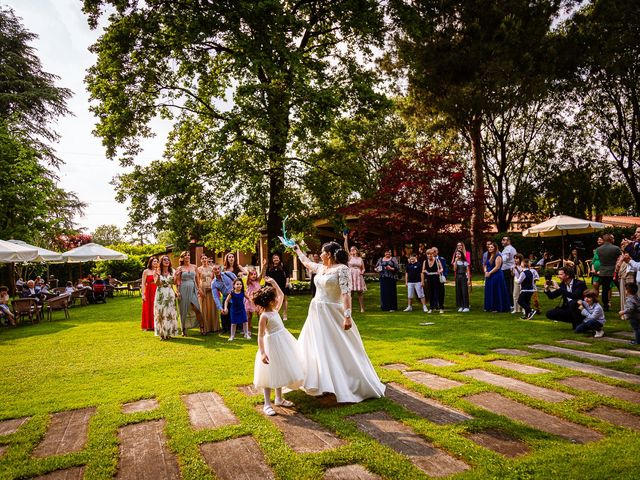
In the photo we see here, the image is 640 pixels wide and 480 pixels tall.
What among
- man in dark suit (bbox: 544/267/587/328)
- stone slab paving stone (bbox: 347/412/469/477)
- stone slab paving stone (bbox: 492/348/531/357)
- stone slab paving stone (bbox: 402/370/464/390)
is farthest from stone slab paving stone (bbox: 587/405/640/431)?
man in dark suit (bbox: 544/267/587/328)

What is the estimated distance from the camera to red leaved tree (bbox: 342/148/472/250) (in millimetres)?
16500

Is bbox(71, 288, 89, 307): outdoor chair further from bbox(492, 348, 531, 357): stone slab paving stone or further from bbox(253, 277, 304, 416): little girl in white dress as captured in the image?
bbox(492, 348, 531, 357): stone slab paving stone

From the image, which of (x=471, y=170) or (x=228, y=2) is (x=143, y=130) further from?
(x=471, y=170)

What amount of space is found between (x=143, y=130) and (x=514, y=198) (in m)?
25.8

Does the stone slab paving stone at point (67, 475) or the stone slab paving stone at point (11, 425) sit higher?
the stone slab paving stone at point (67, 475)

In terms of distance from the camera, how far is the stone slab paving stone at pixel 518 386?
190 inches

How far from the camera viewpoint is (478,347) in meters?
7.53

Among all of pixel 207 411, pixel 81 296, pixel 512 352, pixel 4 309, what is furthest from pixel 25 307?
pixel 512 352

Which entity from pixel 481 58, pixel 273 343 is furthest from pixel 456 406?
pixel 481 58

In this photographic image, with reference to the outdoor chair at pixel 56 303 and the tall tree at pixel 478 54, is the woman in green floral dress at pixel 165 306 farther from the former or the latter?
the tall tree at pixel 478 54

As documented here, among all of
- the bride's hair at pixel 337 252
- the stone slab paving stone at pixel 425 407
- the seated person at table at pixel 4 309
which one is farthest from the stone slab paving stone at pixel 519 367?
the seated person at table at pixel 4 309

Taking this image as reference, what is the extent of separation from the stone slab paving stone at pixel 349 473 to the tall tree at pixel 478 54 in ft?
52.5

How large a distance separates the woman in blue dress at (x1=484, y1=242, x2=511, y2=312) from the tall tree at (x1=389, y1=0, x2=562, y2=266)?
5957 millimetres

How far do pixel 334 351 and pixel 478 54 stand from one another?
63.8 feet
